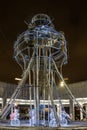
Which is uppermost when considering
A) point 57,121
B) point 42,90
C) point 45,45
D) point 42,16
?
point 42,16

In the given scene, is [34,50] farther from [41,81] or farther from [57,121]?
[57,121]

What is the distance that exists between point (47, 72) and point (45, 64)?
470 millimetres

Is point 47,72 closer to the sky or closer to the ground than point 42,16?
closer to the ground

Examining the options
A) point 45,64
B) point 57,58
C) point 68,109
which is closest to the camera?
point 45,64

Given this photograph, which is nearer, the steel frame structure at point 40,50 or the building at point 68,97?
the steel frame structure at point 40,50

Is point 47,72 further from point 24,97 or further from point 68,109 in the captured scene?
point 68,109

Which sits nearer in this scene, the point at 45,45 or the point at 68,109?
the point at 45,45

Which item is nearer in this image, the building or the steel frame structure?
the steel frame structure

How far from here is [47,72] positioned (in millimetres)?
17281

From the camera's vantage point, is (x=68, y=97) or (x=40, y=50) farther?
(x=68, y=97)

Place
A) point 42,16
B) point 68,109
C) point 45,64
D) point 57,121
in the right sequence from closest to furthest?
point 57,121 → point 45,64 → point 42,16 → point 68,109

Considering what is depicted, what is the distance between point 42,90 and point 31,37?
9.90ft

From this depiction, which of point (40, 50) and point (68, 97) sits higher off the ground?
point (68, 97)

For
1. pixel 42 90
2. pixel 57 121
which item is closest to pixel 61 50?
pixel 42 90
